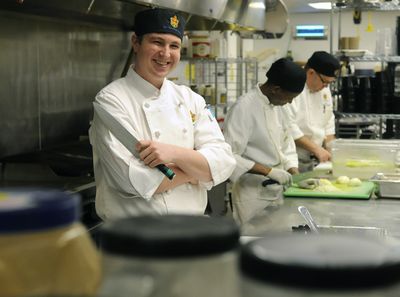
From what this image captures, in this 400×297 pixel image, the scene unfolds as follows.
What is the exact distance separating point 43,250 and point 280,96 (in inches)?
116

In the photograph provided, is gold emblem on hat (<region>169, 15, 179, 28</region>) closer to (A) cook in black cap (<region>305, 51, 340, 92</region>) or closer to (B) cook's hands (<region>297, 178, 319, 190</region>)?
(B) cook's hands (<region>297, 178, 319, 190</region>)

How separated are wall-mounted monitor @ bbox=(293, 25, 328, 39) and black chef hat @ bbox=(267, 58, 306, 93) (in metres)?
7.84

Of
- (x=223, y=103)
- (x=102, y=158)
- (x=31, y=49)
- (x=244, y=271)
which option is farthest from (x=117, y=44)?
(x=244, y=271)

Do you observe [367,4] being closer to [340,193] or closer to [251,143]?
[251,143]

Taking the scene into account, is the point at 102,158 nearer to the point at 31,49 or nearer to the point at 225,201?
the point at 31,49

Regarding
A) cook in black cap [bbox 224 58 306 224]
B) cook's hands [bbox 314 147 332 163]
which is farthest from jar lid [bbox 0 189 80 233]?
cook's hands [bbox 314 147 332 163]

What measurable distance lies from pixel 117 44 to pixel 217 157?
1.93 m

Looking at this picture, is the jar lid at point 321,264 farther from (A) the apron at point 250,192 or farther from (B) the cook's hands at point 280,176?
(A) the apron at point 250,192

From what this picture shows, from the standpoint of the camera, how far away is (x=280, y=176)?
317 centimetres

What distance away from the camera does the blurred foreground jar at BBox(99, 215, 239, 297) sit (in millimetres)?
538

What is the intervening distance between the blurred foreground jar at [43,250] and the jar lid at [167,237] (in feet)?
0.11

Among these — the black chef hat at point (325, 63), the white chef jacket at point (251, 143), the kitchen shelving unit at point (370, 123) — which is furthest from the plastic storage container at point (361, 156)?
the kitchen shelving unit at point (370, 123)

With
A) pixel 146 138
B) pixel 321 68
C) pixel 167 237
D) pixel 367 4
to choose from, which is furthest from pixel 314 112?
pixel 167 237

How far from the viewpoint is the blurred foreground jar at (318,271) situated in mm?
499
